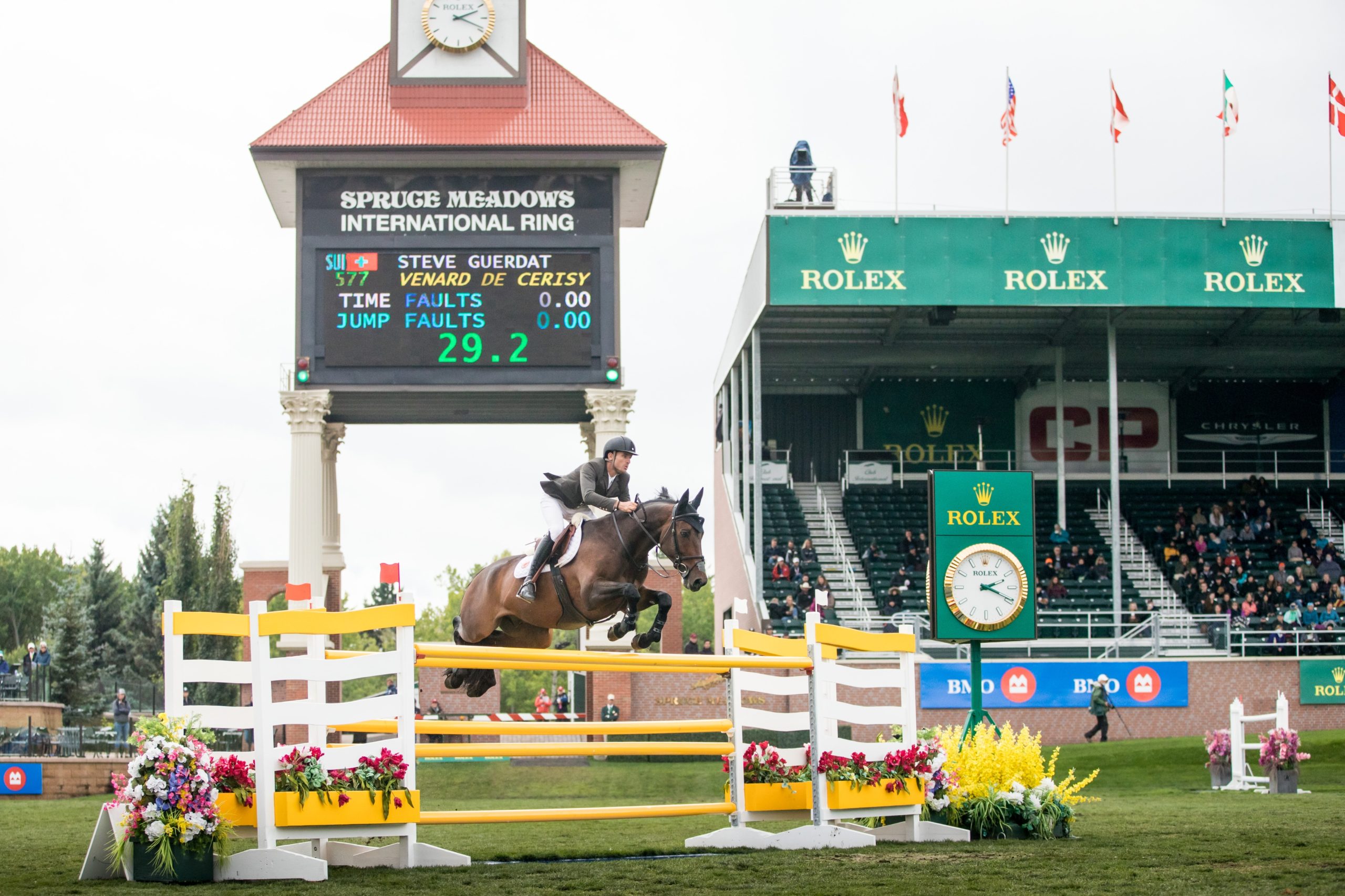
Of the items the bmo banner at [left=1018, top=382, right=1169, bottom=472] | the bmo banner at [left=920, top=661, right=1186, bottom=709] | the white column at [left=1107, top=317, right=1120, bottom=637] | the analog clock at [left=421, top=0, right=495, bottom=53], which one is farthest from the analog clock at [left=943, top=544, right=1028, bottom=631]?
the bmo banner at [left=1018, top=382, right=1169, bottom=472]

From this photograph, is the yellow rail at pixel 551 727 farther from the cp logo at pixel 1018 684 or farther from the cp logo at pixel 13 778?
the cp logo at pixel 1018 684

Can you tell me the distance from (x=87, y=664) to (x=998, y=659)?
32887 millimetres

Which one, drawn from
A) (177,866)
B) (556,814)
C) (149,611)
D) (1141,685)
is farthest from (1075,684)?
(149,611)

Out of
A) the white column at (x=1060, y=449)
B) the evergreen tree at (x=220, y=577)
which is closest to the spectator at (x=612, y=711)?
the white column at (x=1060, y=449)

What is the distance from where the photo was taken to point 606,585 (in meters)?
10.1

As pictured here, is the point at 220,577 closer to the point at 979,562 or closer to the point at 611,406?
the point at 611,406

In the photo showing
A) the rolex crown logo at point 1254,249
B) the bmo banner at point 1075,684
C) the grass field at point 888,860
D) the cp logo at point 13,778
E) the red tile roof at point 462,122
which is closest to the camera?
the grass field at point 888,860

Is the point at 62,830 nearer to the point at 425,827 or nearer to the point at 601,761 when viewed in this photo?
the point at 425,827

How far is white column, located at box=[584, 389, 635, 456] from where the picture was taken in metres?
27.7

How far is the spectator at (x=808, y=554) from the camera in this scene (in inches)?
1220

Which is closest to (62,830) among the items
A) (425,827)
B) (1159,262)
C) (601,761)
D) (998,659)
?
(425,827)

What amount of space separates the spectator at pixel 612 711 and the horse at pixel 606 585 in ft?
45.2

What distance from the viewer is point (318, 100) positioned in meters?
29.5

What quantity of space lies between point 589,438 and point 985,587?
55.2 ft
